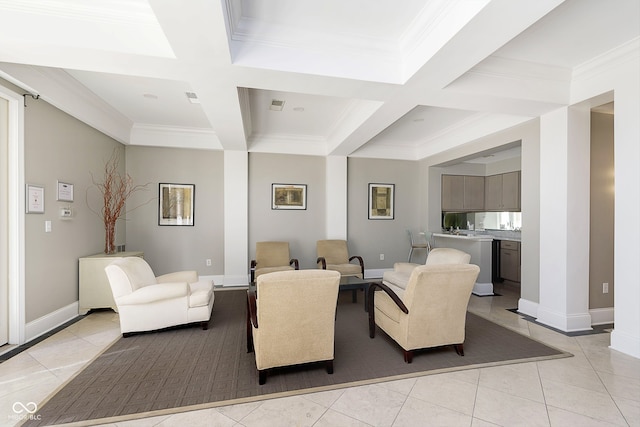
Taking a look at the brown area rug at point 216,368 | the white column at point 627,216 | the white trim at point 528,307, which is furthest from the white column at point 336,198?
the white column at point 627,216

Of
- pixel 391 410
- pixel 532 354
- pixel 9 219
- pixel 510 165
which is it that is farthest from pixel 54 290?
pixel 510 165

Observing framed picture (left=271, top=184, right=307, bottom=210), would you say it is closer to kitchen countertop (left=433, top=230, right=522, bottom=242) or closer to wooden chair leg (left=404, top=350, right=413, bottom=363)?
kitchen countertop (left=433, top=230, right=522, bottom=242)

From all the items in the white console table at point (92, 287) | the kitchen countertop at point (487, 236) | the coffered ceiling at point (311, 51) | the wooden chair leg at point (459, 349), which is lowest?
the wooden chair leg at point (459, 349)

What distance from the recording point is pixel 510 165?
6.41 meters

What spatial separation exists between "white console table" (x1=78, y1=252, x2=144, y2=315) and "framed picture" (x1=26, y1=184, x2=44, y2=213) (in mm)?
949

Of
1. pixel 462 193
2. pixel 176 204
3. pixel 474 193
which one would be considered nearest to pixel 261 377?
pixel 176 204

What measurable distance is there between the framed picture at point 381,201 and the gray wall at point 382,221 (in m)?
0.09

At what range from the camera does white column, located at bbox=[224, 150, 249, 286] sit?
559 centimetres

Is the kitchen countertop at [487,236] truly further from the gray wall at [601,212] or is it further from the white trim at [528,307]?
the gray wall at [601,212]

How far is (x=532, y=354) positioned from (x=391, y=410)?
1.72 meters

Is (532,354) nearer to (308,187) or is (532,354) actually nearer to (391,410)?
(391,410)

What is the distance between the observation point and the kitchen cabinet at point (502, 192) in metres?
6.14

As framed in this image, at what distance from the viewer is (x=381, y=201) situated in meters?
6.47

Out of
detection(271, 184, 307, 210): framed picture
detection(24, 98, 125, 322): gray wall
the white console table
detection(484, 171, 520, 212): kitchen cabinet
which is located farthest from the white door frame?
detection(484, 171, 520, 212): kitchen cabinet
